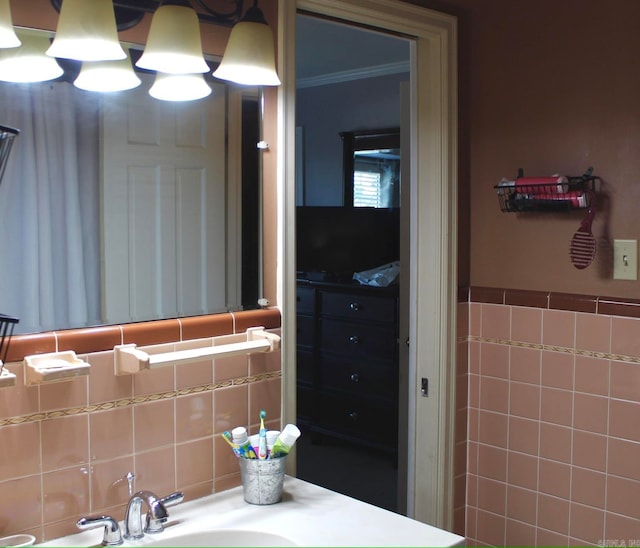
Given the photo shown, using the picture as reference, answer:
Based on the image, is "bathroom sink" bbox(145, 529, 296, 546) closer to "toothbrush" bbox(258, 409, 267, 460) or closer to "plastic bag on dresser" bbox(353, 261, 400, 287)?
"toothbrush" bbox(258, 409, 267, 460)

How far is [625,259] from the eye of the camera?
207 centimetres

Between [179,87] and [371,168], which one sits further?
[371,168]

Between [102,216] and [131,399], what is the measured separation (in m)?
0.41

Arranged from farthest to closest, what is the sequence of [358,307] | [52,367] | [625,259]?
[358,307] < [625,259] < [52,367]

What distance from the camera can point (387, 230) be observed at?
180 inches

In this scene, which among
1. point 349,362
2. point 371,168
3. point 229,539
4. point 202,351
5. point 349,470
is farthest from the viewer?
point 371,168

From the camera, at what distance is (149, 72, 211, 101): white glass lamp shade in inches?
64.9

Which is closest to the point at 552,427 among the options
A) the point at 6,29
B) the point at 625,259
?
the point at 625,259

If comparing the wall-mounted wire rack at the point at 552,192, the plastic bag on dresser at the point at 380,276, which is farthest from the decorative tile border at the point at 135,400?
the plastic bag on dresser at the point at 380,276

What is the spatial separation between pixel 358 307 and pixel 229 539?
2770 mm

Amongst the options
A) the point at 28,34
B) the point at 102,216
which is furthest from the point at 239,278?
the point at 28,34

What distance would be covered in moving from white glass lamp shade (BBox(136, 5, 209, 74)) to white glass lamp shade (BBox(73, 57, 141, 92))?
58 mm

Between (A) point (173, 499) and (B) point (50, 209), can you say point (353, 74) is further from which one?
(A) point (173, 499)

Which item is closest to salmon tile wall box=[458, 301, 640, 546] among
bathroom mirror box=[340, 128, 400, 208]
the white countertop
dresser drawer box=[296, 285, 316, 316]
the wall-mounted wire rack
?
the wall-mounted wire rack
